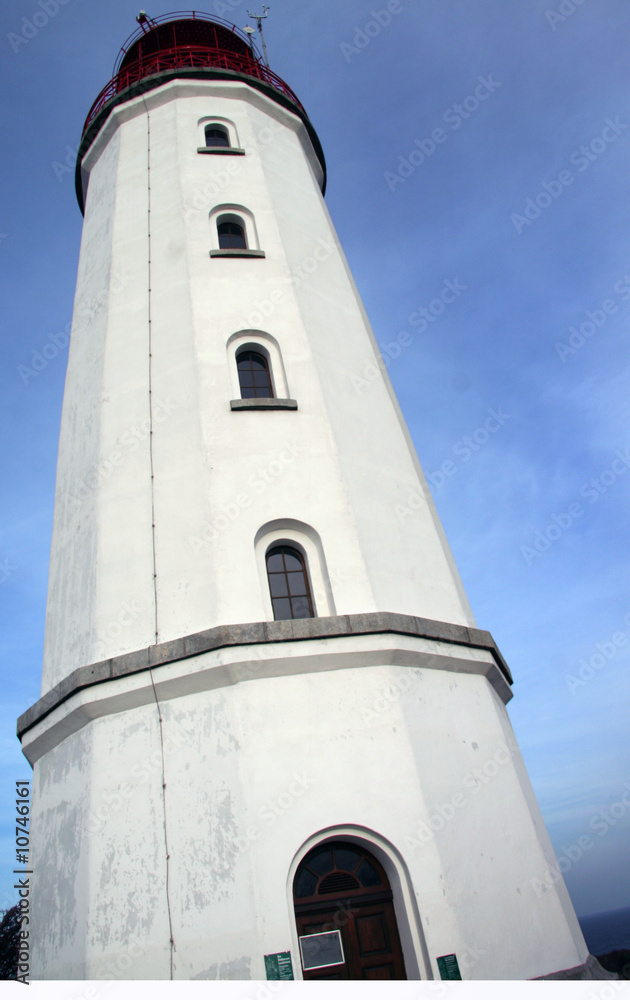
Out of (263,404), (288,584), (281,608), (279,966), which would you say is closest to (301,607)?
(281,608)

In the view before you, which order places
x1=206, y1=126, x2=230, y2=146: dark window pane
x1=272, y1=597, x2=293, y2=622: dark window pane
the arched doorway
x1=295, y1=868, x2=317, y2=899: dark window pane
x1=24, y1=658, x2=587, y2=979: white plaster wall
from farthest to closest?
x1=206, y1=126, x2=230, y2=146: dark window pane < x1=272, y1=597, x2=293, y2=622: dark window pane < x1=295, y1=868, x2=317, y2=899: dark window pane < the arched doorway < x1=24, y1=658, x2=587, y2=979: white plaster wall

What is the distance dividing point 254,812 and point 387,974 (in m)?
2.48

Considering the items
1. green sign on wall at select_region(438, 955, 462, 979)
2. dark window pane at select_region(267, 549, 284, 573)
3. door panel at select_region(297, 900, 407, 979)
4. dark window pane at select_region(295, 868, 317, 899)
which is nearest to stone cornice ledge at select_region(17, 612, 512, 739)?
dark window pane at select_region(267, 549, 284, 573)

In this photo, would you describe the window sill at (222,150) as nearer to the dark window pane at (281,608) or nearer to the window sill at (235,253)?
the window sill at (235,253)

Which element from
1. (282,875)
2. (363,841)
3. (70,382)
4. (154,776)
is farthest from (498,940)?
(70,382)

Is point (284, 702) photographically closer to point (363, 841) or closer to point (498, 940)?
point (363, 841)

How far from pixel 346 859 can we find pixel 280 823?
1.11 m

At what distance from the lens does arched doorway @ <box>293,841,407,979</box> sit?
28.0ft

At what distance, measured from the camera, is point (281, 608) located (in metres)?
10.8

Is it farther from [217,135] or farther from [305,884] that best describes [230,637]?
[217,135]

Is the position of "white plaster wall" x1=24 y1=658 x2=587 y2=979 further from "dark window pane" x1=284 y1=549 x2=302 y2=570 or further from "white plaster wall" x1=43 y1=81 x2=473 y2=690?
"dark window pane" x1=284 y1=549 x2=302 y2=570

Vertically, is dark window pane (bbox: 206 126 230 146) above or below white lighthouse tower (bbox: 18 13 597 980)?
above

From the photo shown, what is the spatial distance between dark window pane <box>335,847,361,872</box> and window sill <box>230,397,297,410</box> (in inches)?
272

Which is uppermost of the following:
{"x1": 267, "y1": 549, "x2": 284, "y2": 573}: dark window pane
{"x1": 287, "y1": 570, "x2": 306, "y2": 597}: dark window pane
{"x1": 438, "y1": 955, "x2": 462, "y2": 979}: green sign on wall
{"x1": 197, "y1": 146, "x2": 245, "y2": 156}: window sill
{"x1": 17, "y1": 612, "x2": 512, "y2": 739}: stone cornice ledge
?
{"x1": 197, "y1": 146, "x2": 245, "y2": 156}: window sill
